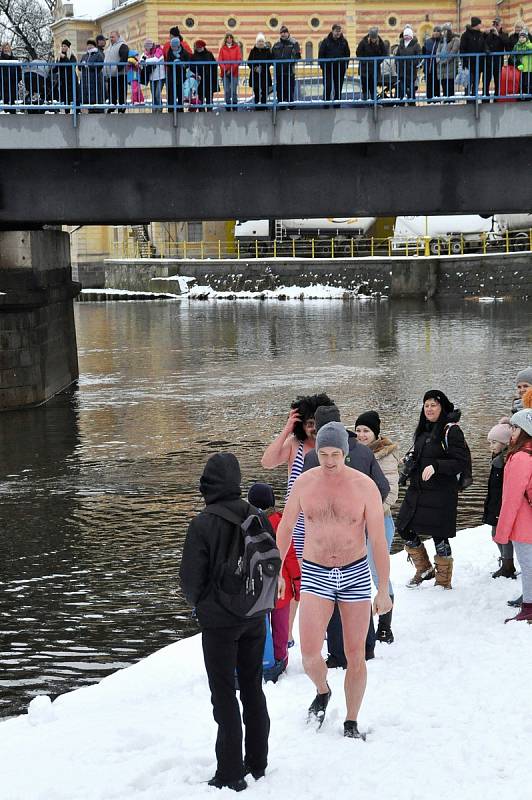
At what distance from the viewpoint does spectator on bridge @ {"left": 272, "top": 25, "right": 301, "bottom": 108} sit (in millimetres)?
19203

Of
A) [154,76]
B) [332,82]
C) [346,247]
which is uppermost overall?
[154,76]

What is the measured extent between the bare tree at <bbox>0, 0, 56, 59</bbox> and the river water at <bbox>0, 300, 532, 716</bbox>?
81.7 feet

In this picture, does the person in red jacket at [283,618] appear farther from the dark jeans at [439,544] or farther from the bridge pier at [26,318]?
the bridge pier at [26,318]

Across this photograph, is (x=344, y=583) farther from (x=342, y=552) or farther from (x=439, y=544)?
(x=439, y=544)

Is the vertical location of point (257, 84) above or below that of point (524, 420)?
above

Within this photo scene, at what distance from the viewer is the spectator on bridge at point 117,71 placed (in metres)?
19.1

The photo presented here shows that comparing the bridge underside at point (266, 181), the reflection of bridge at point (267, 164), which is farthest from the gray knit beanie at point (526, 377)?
the bridge underside at point (266, 181)

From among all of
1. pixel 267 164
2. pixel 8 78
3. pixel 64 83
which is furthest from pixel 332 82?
pixel 8 78

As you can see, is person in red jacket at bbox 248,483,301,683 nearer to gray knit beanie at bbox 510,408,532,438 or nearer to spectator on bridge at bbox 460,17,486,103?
gray knit beanie at bbox 510,408,532,438

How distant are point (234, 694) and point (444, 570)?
12.0ft

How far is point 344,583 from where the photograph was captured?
6.35 m

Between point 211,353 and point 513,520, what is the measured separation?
25.3 metres

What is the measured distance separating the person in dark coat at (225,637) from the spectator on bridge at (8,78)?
48.1 feet

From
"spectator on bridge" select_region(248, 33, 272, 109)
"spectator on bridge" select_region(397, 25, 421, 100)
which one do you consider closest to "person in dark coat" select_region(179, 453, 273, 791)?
"spectator on bridge" select_region(248, 33, 272, 109)
